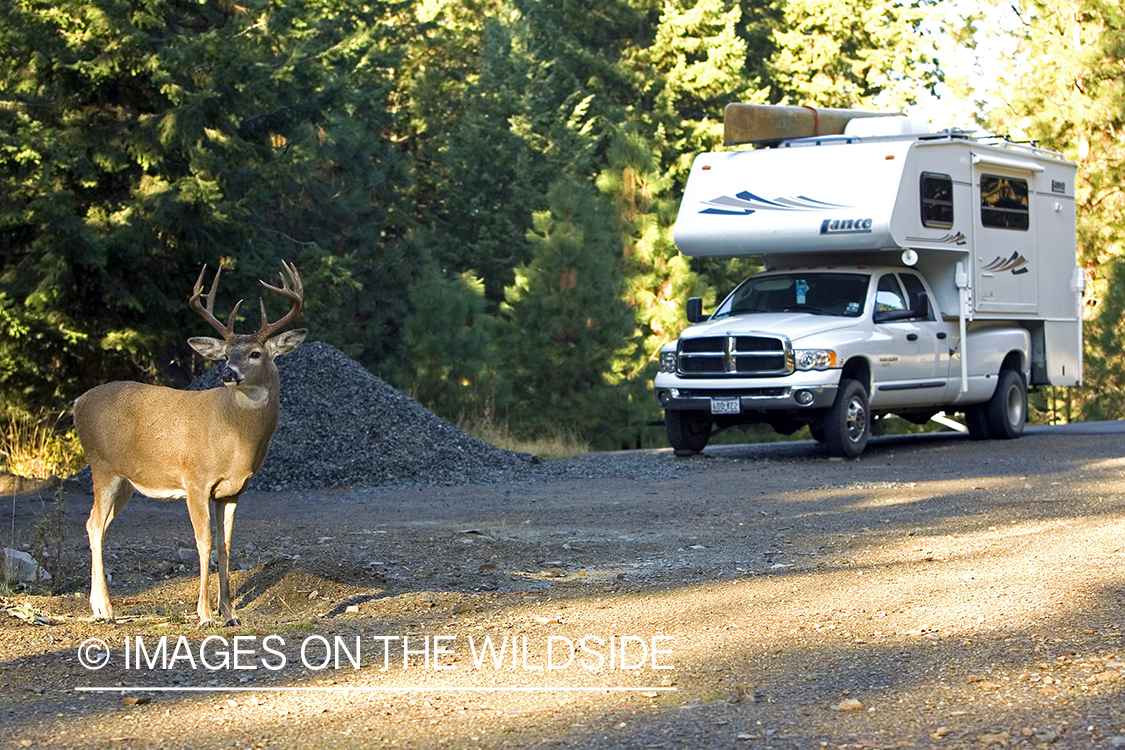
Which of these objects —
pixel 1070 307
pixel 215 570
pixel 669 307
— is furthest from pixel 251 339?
pixel 669 307

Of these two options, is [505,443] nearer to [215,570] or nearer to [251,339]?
[215,570]

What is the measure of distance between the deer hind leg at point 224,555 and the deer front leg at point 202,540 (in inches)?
4.0

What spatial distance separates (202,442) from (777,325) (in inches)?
392

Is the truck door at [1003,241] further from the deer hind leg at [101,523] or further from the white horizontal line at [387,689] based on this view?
the white horizontal line at [387,689]

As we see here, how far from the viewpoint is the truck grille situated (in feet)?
53.1

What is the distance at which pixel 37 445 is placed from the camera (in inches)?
696

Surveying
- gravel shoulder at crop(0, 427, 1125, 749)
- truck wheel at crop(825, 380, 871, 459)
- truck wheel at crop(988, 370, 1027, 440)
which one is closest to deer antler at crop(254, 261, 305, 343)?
gravel shoulder at crop(0, 427, 1125, 749)

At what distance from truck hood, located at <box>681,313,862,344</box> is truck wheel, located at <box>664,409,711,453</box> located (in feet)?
3.60

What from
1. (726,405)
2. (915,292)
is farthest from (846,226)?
(726,405)

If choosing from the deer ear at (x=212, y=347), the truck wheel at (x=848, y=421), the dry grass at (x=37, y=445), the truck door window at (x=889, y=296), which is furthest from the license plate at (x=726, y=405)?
the deer ear at (x=212, y=347)

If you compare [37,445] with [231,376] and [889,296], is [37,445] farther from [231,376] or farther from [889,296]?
[231,376]

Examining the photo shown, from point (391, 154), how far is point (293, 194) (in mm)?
7302

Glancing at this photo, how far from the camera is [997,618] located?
270 inches

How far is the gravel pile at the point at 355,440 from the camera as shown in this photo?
15695mm
